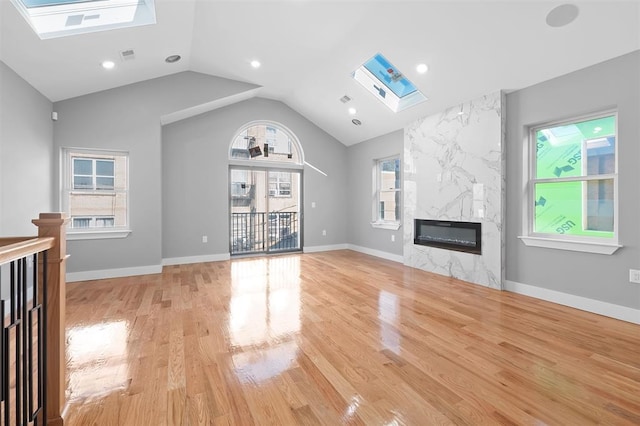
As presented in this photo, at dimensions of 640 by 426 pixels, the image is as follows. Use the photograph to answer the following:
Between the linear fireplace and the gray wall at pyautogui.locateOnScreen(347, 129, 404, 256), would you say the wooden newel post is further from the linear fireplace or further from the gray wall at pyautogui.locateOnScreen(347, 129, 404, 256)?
the gray wall at pyautogui.locateOnScreen(347, 129, 404, 256)

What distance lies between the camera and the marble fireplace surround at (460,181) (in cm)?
380

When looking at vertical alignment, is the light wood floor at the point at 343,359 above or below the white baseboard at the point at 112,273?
below

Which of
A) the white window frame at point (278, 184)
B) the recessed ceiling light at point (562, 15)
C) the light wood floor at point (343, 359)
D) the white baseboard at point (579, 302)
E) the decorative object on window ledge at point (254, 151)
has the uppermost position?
the recessed ceiling light at point (562, 15)

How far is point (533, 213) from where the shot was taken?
3.60m

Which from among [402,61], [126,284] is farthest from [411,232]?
[126,284]

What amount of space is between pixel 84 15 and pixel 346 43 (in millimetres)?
2952

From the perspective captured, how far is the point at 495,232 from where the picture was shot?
3.82 m

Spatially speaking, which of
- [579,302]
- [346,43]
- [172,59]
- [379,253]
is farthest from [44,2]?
[579,302]

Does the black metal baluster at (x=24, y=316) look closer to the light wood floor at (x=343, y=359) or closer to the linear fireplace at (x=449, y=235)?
the light wood floor at (x=343, y=359)

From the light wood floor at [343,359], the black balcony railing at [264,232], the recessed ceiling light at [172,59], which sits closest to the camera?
the light wood floor at [343,359]

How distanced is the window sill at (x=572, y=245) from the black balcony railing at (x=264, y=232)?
14.5 feet

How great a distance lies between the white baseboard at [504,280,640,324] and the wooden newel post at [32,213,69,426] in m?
4.31

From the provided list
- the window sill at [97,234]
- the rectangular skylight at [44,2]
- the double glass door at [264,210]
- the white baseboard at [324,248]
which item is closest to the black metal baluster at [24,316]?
the rectangular skylight at [44,2]

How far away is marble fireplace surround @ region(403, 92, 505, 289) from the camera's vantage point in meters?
3.80
